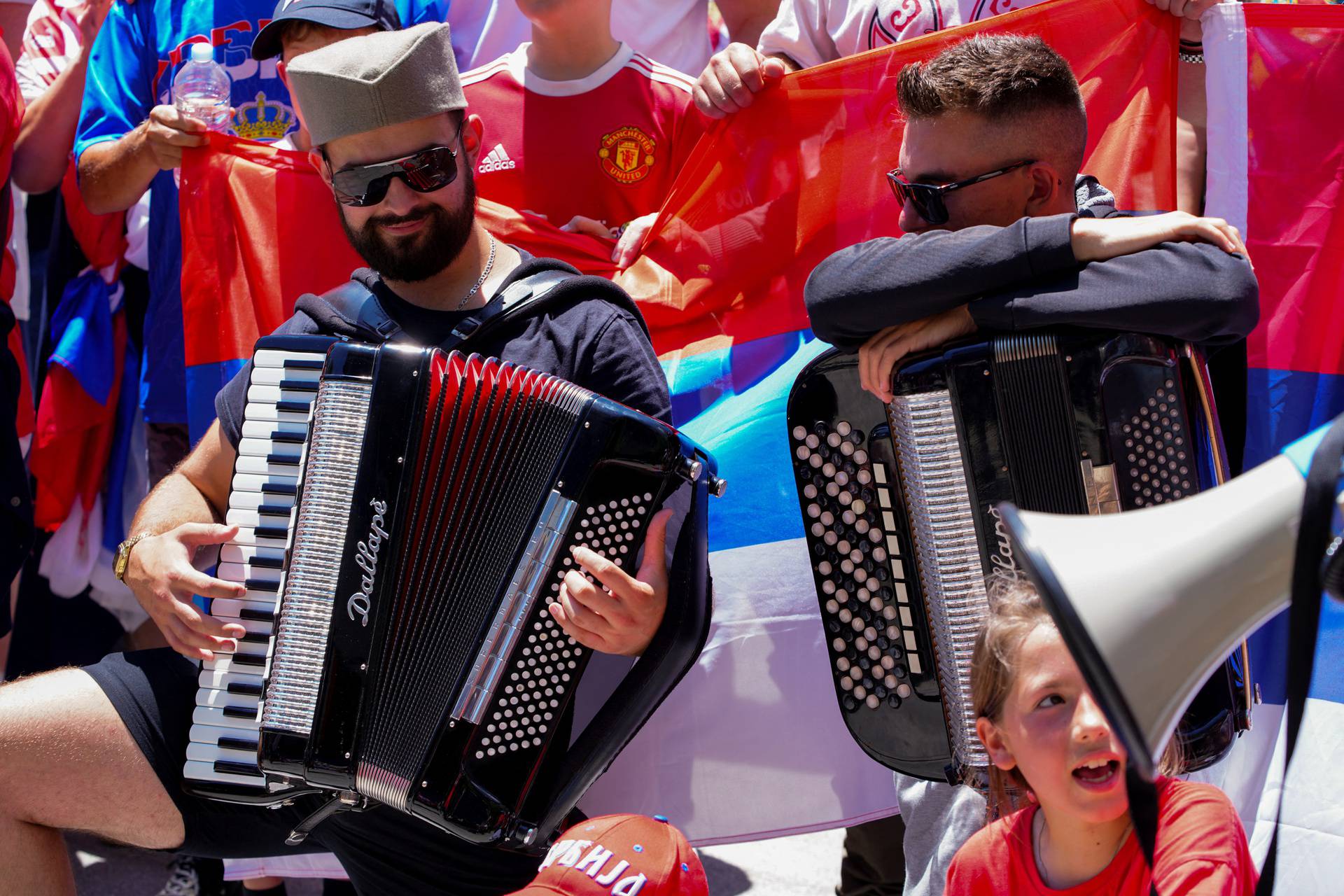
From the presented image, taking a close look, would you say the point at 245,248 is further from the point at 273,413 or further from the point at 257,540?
the point at 257,540

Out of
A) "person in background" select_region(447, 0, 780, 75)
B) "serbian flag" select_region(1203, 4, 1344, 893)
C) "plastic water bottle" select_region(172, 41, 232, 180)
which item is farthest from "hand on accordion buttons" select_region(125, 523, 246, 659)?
"serbian flag" select_region(1203, 4, 1344, 893)

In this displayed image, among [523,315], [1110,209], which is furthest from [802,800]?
[1110,209]

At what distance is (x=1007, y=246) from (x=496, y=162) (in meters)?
1.89

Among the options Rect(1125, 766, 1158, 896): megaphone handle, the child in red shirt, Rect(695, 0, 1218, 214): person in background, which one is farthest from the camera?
Rect(695, 0, 1218, 214): person in background

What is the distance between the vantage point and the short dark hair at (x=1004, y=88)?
2.45 meters

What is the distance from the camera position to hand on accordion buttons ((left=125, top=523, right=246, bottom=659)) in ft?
8.59

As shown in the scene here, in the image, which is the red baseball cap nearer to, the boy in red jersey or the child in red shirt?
the child in red shirt

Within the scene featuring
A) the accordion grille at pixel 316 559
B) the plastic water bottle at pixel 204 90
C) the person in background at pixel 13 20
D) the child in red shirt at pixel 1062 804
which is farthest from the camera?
the person in background at pixel 13 20

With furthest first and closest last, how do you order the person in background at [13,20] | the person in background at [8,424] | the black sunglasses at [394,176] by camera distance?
the person in background at [13,20]
the person in background at [8,424]
the black sunglasses at [394,176]

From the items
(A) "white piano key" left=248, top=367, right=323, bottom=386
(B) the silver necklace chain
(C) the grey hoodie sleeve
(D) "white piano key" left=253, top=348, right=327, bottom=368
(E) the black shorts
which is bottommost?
(E) the black shorts

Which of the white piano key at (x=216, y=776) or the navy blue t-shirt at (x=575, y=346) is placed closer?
the white piano key at (x=216, y=776)

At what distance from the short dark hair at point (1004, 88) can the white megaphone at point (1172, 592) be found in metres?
1.18

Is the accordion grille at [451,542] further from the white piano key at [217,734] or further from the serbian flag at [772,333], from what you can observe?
the serbian flag at [772,333]

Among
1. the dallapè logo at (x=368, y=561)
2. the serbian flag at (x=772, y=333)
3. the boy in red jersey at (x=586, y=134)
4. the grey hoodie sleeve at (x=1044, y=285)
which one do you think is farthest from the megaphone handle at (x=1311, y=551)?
the boy in red jersey at (x=586, y=134)
